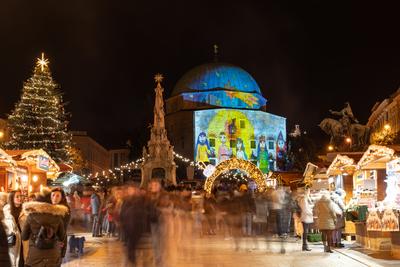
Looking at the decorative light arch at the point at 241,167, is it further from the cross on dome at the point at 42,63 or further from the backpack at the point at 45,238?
the backpack at the point at 45,238

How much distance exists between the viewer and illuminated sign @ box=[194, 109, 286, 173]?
80062 millimetres

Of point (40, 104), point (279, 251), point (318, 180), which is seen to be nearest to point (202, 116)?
point (40, 104)

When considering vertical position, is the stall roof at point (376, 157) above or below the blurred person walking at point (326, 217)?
above

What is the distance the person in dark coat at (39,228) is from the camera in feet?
Result: 26.0

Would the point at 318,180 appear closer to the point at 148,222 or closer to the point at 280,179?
the point at 280,179

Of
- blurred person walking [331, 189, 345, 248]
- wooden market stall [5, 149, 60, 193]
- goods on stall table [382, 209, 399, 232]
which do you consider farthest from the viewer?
wooden market stall [5, 149, 60, 193]

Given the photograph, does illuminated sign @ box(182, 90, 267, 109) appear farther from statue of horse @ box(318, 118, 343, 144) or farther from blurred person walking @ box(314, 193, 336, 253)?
blurred person walking @ box(314, 193, 336, 253)

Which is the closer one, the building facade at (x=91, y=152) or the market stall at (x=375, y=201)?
the market stall at (x=375, y=201)

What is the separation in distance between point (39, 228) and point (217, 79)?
7952 cm

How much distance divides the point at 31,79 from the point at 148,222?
112 feet

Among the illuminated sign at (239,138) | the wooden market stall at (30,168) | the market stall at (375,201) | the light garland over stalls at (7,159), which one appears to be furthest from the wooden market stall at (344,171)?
the illuminated sign at (239,138)

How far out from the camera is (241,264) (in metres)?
14.2

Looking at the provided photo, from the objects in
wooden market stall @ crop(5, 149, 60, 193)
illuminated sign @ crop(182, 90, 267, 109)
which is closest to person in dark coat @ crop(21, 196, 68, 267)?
wooden market stall @ crop(5, 149, 60, 193)

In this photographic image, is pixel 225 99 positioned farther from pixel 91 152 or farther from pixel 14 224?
pixel 14 224
